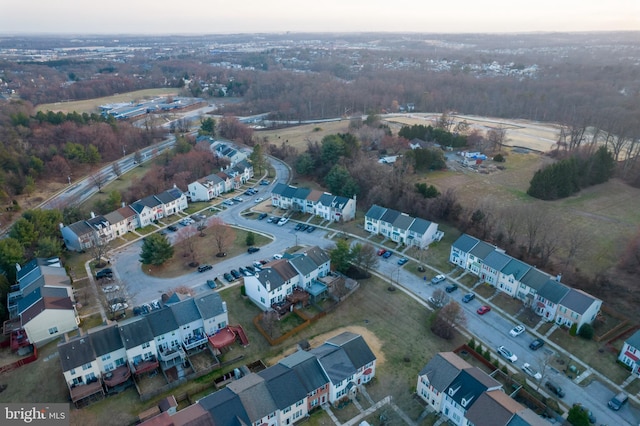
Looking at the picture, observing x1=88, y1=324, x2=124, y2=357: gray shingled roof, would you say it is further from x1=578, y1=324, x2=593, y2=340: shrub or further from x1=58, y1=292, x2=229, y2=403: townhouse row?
x1=578, y1=324, x2=593, y2=340: shrub

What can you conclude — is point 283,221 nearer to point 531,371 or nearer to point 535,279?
point 535,279

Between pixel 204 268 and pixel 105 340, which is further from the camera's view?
pixel 204 268

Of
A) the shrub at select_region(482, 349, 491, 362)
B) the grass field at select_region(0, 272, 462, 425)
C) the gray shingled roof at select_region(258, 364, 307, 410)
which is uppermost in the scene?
the gray shingled roof at select_region(258, 364, 307, 410)

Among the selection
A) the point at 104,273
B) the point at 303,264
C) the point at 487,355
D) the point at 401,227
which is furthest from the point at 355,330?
the point at 104,273

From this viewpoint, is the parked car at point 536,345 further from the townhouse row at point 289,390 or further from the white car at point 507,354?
the townhouse row at point 289,390

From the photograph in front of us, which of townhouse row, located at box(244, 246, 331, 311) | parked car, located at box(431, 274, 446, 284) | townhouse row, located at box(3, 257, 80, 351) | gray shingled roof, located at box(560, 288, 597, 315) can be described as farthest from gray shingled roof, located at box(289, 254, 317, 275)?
gray shingled roof, located at box(560, 288, 597, 315)

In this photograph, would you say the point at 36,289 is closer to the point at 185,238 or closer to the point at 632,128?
the point at 185,238

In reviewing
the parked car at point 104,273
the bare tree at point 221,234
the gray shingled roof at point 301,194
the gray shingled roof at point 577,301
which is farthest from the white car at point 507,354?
the parked car at point 104,273
